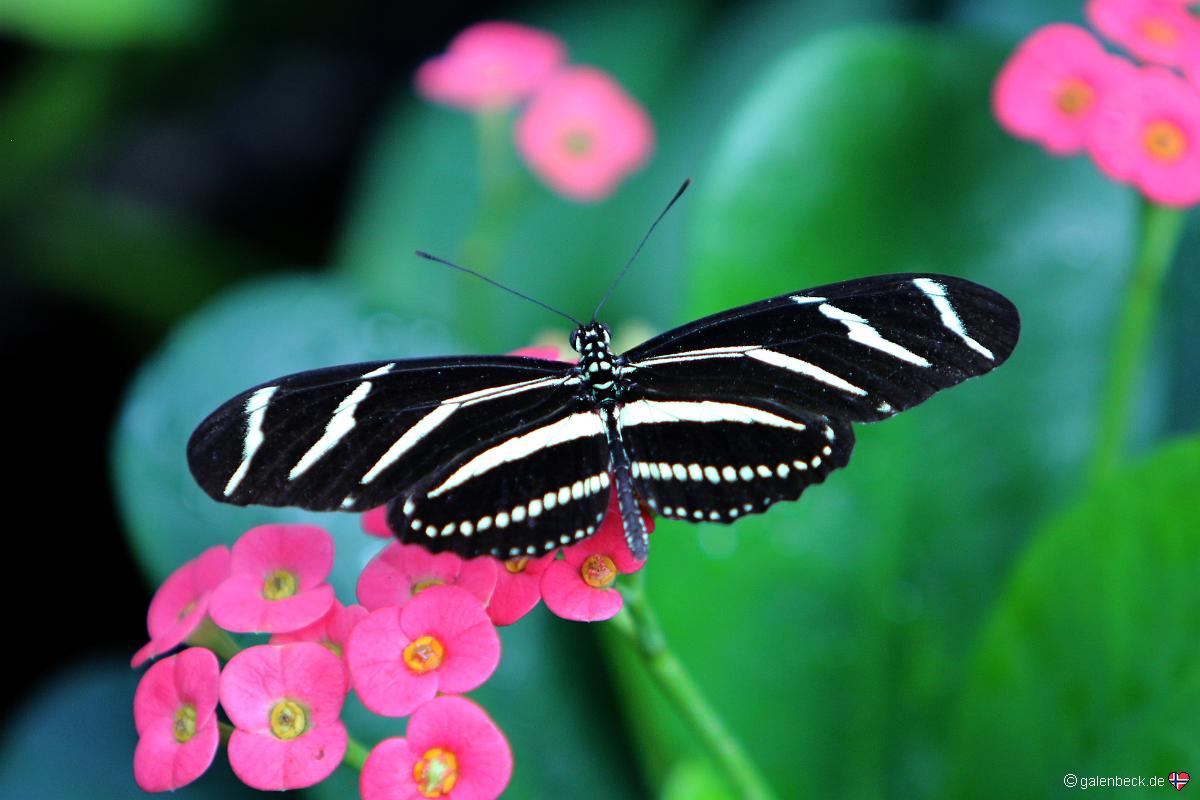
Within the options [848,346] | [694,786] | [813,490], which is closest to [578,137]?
[813,490]

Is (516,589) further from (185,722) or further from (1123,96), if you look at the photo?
(1123,96)

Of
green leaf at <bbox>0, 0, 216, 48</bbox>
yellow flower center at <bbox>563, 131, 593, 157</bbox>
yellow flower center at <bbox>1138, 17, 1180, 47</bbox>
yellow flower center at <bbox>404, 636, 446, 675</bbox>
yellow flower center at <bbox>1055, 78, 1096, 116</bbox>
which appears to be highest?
green leaf at <bbox>0, 0, 216, 48</bbox>

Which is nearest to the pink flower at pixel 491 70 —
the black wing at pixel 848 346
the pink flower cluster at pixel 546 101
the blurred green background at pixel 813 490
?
the pink flower cluster at pixel 546 101

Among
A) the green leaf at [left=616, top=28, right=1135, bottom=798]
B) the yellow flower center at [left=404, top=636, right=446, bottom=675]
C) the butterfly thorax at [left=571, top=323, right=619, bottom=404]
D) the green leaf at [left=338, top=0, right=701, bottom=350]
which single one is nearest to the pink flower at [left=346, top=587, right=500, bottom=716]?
the yellow flower center at [left=404, top=636, right=446, bottom=675]

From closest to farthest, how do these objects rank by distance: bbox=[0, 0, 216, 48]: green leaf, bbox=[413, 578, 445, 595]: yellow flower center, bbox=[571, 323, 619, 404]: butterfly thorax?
bbox=[413, 578, 445, 595]: yellow flower center < bbox=[571, 323, 619, 404]: butterfly thorax < bbox=[0, 0, 216, 48]: green leaf

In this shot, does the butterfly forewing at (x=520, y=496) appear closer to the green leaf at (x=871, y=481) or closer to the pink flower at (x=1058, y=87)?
the green leaf at (x=871, y=481)

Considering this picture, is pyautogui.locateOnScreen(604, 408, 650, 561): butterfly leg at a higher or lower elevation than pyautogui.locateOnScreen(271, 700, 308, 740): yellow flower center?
higher

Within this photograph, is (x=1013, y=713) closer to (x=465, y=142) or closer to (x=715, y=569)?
(x=715, y=569)

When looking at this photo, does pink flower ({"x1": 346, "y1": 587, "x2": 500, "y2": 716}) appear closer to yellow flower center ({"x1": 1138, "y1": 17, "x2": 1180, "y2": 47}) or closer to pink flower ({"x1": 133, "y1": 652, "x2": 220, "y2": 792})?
pink flower ({"x1": 133, "y1": 652, "x2": 220, "y2": 792})
